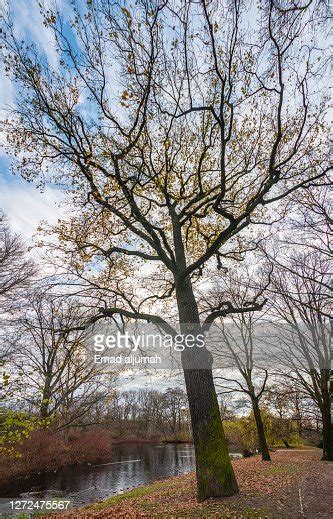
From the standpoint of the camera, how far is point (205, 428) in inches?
227

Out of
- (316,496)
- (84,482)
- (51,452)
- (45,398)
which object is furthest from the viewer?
(51,452)

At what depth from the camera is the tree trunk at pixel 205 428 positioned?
5496mm

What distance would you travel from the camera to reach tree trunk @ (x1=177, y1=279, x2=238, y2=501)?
5496mm

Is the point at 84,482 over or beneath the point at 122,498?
beneath

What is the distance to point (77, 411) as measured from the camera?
716 inches

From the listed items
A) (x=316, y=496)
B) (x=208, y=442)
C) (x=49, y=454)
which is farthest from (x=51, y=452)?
(x=316, y=496)

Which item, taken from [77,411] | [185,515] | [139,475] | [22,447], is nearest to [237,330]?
[139,475]

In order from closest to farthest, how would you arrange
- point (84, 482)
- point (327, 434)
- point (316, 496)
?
point (316, 496), point (327, 434), point (84, 482)

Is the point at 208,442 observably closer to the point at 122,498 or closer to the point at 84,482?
the point at 122,498

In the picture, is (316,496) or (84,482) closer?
(316,496)

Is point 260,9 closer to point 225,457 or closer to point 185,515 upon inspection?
point 225,457

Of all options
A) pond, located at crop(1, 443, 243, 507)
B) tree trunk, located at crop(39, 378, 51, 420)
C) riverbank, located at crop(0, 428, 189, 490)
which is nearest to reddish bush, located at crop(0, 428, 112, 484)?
riverbank, located at crop(0, 428, 189, 490)

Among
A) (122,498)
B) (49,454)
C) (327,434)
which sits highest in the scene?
(327,434)

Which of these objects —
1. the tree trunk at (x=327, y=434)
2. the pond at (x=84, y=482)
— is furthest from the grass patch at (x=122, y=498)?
the tree trunk at (x=327, y=434)
